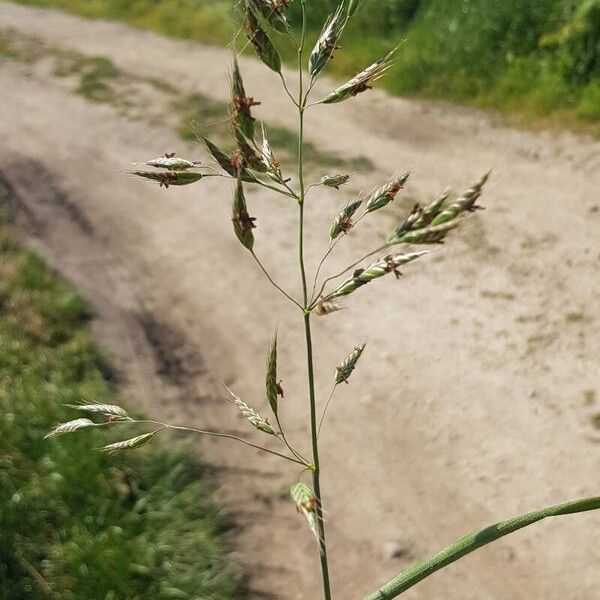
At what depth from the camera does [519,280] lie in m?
5.66

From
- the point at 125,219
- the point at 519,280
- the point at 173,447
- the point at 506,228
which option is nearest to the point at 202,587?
the point at 173,447

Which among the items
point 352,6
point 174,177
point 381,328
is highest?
point 352,6

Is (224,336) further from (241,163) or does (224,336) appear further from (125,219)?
(241,163)

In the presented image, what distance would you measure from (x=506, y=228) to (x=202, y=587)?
4103mm

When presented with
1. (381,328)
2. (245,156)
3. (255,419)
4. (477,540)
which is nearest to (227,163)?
(245,156)

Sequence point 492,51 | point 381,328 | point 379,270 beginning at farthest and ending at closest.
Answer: point 492,51 < point 381,328 < point 379,270

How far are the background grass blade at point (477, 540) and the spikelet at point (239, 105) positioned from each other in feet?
2.65

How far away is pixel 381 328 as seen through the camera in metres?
5.47

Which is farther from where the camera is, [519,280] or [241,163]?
[519,280]

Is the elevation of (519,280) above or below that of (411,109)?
below

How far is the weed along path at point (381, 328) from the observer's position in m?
3.98

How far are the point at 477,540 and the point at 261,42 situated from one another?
0.95 metres

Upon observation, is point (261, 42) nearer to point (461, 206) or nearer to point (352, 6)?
point (352, 6)

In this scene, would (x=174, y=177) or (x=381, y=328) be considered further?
(x=381, y=328)
